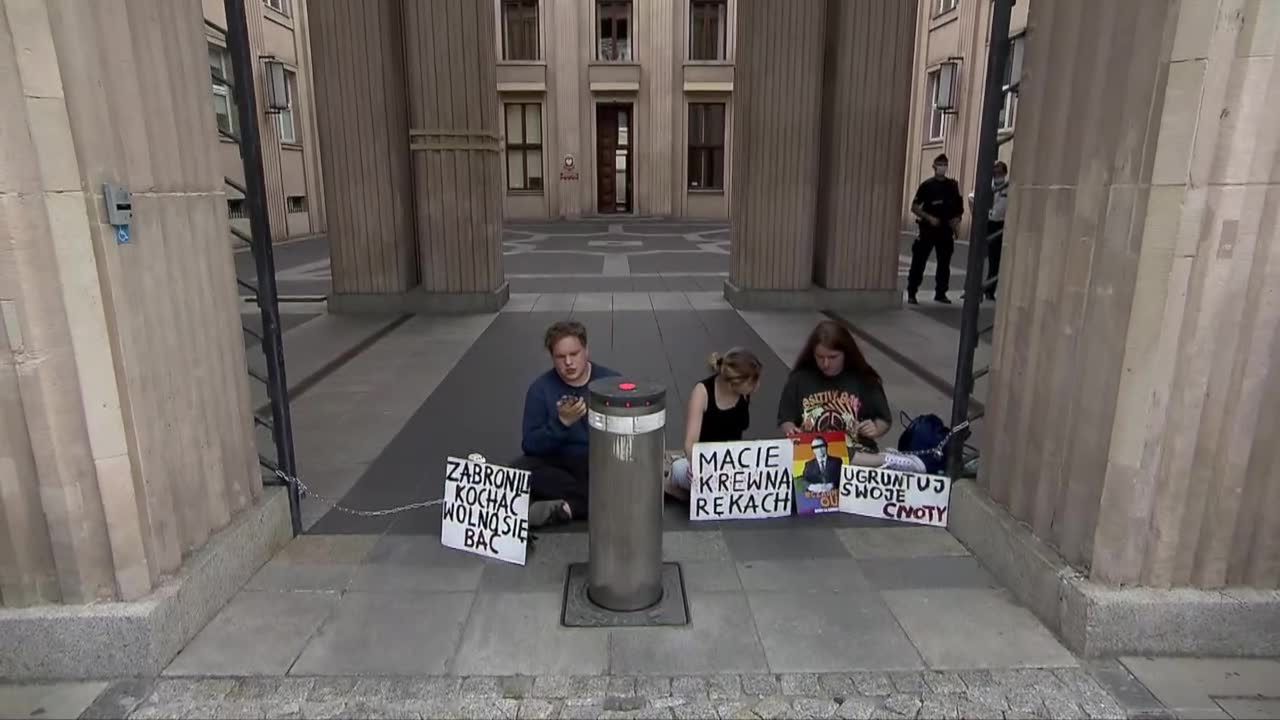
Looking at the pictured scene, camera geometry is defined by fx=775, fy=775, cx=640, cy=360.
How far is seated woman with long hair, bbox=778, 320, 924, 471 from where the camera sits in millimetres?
4453

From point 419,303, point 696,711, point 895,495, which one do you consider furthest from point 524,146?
point 696,711

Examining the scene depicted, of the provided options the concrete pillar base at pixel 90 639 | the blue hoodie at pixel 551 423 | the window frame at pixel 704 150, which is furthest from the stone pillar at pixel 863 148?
the window frame at pixel 704 150

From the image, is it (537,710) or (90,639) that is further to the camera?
(90,639)

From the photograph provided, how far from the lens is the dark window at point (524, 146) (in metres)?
28.7

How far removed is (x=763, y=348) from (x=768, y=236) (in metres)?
2.78

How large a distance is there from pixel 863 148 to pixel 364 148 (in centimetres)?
656

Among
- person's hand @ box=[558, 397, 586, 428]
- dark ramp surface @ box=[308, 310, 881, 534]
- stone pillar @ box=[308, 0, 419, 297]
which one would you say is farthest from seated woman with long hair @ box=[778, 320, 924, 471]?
stone pillar @ box=[308, 0, 419, 297]

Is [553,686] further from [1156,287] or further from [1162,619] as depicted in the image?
[1156,287]

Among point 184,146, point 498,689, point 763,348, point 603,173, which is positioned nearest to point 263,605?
point 498,689

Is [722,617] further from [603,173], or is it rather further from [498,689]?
[603,173]

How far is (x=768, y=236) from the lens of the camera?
10594mm

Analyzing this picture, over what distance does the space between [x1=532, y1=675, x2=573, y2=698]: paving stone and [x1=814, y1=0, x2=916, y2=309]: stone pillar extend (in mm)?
8473

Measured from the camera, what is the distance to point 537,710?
280cm

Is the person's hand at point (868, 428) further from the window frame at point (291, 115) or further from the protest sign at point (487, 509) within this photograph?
the window frame at point (291, 115)
